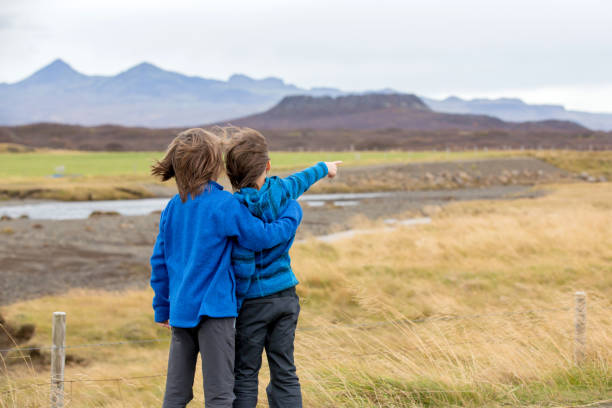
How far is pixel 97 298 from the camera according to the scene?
503 inches

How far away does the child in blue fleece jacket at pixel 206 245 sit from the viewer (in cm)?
336

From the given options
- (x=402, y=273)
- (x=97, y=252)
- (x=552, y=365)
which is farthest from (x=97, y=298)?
(x=552, y=365)

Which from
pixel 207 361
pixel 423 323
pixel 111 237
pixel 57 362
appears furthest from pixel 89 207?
pixel 207 361

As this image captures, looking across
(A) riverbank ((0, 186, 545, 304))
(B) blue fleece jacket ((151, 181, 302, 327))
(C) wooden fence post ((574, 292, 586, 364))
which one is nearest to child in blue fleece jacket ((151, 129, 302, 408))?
(B) blue fleece jacket ((151, 181, 302, 327))

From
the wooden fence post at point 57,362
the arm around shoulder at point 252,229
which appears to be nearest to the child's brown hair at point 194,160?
the arm around shoulder at point 252,229

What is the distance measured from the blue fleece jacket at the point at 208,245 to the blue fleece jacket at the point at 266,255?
7 cm

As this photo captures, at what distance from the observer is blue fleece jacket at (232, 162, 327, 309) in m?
3.47

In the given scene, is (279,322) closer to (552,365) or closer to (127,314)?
(552,365)

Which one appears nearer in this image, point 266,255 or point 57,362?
point 266,255

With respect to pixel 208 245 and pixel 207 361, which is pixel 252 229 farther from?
pixel 207 361

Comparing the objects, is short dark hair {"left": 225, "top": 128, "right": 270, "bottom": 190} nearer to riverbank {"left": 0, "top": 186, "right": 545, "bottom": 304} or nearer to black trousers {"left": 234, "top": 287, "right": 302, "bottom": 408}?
black trousers {"left": 234, "top": 287, "right": 302, "bottom": 408}

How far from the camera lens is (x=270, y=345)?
3.64 meters

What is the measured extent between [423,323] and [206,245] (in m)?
4.51

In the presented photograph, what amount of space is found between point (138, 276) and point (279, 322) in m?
13.4
